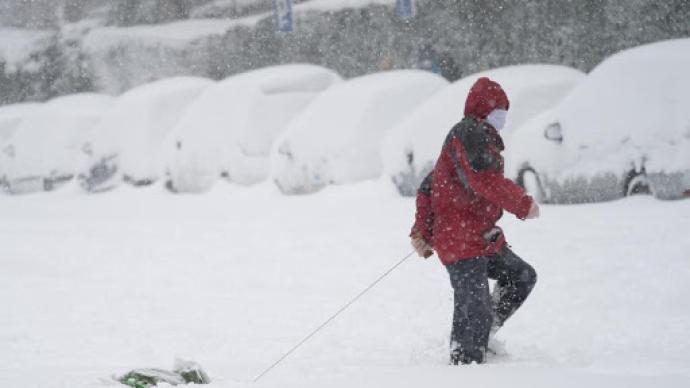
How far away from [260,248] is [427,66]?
10801 millimetres

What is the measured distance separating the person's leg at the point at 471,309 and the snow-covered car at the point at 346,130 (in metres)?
8.47

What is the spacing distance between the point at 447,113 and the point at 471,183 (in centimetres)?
744

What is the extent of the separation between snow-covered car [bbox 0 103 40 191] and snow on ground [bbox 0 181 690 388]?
9.12 metres

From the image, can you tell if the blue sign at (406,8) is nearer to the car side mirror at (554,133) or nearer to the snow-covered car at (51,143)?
the snow-covered car at (51,143)

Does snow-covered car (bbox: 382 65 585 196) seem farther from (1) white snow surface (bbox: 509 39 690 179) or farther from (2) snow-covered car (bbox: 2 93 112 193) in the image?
(2) snow-covered car (bbox: 2 93 112 193)

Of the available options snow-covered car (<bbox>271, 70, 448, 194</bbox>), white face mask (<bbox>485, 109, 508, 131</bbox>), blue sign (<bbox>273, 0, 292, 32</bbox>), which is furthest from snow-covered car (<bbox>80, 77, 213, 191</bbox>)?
white face mask (<bbox>485, 109, 508, 131</bbox>)

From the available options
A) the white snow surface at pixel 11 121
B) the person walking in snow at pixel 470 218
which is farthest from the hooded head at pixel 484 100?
the white snow surface at pixel 11 121

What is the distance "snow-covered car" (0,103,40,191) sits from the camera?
20.8m

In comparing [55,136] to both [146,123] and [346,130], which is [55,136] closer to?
[146,123]

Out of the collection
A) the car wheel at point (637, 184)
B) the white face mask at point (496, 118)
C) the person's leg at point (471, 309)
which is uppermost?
the white face mask at point (496, 118)

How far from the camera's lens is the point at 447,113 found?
11.5 meters

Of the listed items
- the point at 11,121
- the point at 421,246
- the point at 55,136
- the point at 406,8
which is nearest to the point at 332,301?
the point at 421,246

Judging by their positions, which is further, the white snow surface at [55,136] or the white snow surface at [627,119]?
the white snow surface at [55,136]

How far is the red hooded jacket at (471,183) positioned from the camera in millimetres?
4133
